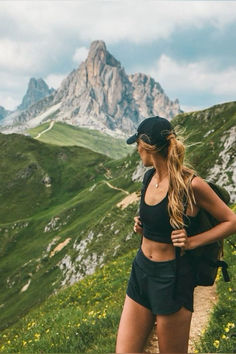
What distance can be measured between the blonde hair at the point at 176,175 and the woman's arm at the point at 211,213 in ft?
0.37

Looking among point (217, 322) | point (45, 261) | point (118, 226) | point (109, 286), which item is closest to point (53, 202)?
point (45, 261)

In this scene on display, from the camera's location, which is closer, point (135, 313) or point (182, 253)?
point (182, 253)

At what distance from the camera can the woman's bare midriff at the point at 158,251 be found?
5.32 m

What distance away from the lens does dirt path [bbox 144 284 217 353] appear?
952 cm

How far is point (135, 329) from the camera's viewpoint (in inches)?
215

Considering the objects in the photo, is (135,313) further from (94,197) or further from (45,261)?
(94,197)

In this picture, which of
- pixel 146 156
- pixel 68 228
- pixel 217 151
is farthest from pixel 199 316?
pixel 68 228

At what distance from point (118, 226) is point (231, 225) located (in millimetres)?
59761

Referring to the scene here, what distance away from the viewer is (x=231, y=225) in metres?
5.12

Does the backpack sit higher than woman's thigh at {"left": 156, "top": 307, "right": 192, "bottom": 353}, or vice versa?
the backpack

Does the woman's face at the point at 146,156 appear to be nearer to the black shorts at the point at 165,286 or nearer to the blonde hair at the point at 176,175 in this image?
the blonde hair at the point at 176,175

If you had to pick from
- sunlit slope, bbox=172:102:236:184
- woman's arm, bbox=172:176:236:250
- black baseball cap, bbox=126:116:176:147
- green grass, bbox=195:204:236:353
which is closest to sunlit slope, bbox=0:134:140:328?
sunlit slope, bbox=172:102:236:184

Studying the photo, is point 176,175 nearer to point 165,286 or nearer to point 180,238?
point 180,238

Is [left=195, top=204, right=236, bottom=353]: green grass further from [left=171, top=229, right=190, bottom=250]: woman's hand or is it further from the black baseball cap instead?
the black baseball cap
